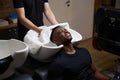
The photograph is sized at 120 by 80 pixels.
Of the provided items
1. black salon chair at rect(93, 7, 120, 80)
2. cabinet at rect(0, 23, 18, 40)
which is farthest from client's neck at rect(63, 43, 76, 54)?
cabinet at rect(0, 23, 18, 40)

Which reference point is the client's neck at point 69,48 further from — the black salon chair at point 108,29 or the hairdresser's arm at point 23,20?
the black salon chair at point 108,29

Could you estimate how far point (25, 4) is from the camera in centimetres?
185

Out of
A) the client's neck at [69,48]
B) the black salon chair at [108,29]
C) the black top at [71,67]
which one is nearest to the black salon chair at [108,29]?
the black salon chair at [108,29]

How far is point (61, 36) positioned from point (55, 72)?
0.26 metres

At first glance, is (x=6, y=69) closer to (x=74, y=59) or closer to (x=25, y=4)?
(x=74, y=59)

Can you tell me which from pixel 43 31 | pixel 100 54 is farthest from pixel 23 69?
pixel 100 54

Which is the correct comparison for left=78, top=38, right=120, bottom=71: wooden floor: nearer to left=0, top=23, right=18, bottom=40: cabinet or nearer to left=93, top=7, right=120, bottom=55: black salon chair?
left=93, top=7, right=120, bottom=55: black salon chair

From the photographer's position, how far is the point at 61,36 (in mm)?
1468

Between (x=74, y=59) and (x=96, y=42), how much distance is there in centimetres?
100

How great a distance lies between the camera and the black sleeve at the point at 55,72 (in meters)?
1.35

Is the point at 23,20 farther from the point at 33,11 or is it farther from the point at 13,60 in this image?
the point at 13,60

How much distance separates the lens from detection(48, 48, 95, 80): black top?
54.5 inches

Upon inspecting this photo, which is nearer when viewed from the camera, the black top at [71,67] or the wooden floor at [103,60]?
the black top at [71,67]

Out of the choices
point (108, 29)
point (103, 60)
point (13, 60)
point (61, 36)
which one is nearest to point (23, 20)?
point (61, 36)
